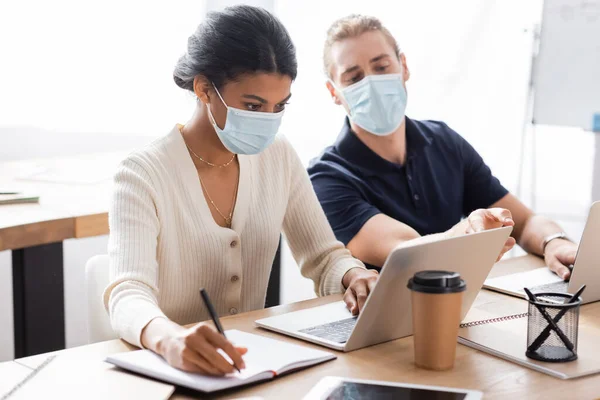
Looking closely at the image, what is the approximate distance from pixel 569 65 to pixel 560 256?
1.68m

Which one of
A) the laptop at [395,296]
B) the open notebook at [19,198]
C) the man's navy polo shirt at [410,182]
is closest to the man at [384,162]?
the man's navy polo shirt at [410,182]

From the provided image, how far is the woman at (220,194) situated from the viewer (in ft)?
4.98

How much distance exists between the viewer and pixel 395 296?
125 centimetres

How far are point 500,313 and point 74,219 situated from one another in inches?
43.2

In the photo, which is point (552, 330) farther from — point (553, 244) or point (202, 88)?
point (202, 88)

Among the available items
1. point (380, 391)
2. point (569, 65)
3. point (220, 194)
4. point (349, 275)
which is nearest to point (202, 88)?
point (220, 194)

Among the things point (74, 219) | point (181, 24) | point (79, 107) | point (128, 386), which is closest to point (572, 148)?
point (181, 24)

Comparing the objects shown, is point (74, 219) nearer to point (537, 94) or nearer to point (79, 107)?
point (79, 107)

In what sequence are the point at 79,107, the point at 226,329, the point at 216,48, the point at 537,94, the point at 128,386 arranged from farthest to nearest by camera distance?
the point at 537,94 < the point at 79,107 < the point at 216,48 < the point at 226,329 < the point at 128,386

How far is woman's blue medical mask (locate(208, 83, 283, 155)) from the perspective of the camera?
1.63 meters

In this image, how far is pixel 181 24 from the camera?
10.9ft

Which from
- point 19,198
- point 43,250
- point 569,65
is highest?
point 569,65

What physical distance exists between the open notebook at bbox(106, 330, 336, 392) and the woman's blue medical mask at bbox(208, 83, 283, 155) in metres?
0.48

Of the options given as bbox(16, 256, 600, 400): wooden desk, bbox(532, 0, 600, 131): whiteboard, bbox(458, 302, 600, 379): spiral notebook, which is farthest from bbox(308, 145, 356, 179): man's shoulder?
bbox(532, 0, 600, 131): whiteboard
